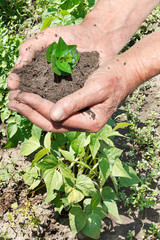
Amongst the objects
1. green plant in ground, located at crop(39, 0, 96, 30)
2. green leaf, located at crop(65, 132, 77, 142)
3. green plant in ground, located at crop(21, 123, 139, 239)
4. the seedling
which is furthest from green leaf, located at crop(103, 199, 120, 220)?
green plant in ground, located at crop(39, 0, 96, 30)

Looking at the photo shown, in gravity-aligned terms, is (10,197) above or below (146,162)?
above

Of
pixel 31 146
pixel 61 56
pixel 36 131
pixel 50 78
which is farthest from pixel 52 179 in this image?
pixel 61 56

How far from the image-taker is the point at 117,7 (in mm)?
1969

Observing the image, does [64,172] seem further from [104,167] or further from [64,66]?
[64,66]

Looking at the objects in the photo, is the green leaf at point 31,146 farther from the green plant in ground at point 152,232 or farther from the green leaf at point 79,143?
the green plant in ground at point 152,232

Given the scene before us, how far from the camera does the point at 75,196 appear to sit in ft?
5.13

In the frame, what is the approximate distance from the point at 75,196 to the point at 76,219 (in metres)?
0.19

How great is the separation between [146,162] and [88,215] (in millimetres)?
638

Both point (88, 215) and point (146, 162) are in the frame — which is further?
point (146, 162)

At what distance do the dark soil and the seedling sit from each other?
6 cm

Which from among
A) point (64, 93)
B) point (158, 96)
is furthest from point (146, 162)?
point (64, 93)

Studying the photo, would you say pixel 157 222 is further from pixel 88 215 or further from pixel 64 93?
pixel 64 93

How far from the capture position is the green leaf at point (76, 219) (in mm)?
1649

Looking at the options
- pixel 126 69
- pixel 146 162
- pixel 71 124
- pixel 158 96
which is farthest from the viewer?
pixel 158 96
